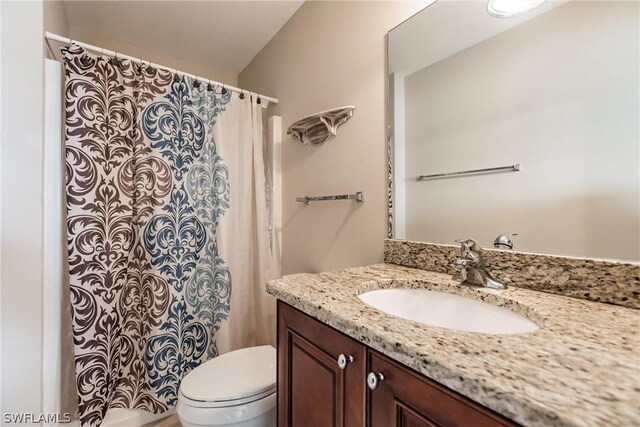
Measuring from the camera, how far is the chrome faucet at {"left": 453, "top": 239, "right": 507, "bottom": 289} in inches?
32.1

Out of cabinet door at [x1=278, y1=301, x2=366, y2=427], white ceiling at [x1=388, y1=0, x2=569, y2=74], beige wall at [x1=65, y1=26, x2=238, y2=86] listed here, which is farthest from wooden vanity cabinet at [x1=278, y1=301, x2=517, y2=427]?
beige wall at [x1=65, y1=26, x2=238, y2=86]

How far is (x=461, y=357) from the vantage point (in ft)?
Answer: 1.40

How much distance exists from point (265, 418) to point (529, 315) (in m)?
1.02

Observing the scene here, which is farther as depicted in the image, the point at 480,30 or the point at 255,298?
the point at 255,298

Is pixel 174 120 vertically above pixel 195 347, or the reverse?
pixel 174 120

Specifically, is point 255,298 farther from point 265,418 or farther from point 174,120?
point 174,120

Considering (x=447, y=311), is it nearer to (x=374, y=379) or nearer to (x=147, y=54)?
(x=374, y=379)

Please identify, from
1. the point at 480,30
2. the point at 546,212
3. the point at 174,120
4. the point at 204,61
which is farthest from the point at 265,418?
the point at 204,61

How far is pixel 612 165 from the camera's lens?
2.30ft

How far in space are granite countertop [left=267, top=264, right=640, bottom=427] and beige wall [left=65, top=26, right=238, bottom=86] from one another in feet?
7.92

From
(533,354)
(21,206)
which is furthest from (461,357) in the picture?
(21,206)

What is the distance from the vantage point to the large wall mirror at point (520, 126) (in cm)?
70

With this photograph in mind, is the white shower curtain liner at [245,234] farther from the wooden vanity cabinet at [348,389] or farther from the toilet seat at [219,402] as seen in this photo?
the wooden vanity cabinet at [348,389]

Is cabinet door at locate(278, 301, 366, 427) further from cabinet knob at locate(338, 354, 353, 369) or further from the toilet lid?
the toilet lid
